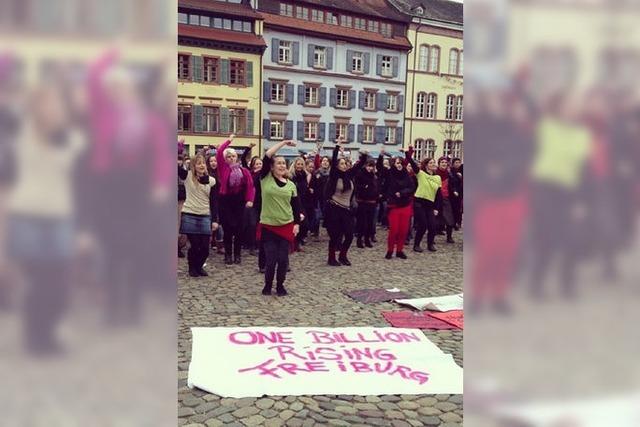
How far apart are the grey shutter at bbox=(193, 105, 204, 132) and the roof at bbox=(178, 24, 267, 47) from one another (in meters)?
4.02

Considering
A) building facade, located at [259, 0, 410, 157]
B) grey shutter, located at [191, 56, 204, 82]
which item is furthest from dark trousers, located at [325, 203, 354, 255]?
grey shutter, located at [191, 56, 204, 82]

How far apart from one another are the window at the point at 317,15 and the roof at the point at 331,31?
0.64 metres

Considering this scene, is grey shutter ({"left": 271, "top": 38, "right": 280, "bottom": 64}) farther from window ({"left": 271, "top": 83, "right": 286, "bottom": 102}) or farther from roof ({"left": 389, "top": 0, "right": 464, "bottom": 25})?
roof ({"left": 389, "top": 0, "right": 464, "bottom": 25})

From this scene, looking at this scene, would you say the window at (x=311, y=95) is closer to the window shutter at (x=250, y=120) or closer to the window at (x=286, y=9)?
the window shutter at (x=250, y=120)

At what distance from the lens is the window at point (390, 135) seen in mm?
44844

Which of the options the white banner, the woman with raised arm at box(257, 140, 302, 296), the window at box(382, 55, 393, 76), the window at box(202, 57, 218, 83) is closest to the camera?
the white banner

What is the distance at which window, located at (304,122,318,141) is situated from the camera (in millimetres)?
40719

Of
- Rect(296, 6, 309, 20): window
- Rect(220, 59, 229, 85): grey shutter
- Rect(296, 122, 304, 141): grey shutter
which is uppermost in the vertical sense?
Answer: Rect(296, 6, 309, 20): window
